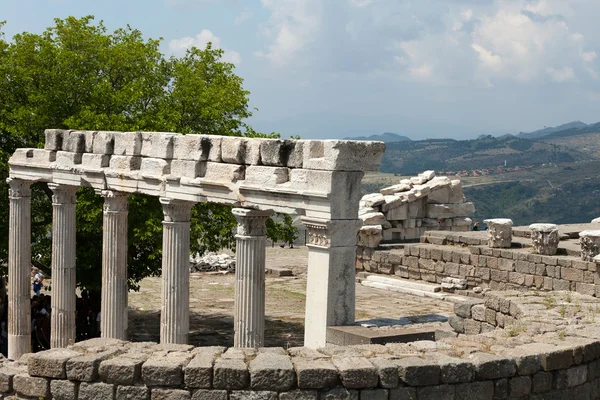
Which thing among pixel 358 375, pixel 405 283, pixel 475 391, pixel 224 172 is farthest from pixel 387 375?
pixel 405 283

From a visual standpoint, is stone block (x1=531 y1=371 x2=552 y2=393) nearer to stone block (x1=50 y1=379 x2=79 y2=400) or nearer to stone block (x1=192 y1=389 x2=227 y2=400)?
stone block (x1=192 y1=389 x2=227 y2=400)

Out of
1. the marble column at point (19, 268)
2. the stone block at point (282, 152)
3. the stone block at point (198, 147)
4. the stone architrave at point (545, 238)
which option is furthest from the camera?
the stone architrave at point (545, 238)

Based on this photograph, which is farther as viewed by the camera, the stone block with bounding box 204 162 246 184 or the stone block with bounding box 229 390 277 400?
the stone block with bounding box 204 162 246 184

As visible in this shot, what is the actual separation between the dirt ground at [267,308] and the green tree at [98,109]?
179 centimetres

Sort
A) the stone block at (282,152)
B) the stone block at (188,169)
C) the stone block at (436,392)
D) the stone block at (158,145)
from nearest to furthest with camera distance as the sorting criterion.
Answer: the stone block at (436,392)
the stone block at (282,152)
the stone block at (188,169)
the stone block at (158,145)

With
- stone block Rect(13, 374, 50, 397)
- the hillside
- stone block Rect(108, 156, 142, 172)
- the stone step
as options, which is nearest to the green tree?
stone block Rect(108, 156, 142, 172)

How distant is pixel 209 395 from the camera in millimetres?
9570

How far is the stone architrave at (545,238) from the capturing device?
21609mm

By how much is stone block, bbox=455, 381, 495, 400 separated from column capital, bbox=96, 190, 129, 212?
9.99 m

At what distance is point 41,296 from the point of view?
2345 cm

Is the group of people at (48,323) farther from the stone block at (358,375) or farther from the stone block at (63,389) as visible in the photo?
the stone block at (358,375)

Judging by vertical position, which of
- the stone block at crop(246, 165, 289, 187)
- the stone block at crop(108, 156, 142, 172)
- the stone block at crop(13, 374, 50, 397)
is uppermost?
the stone block at crop(108, 156, 142, 172)

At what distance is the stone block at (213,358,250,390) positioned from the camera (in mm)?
9477

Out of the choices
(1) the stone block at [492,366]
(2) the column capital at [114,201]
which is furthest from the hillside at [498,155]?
(1) the stone block at [492,366]
